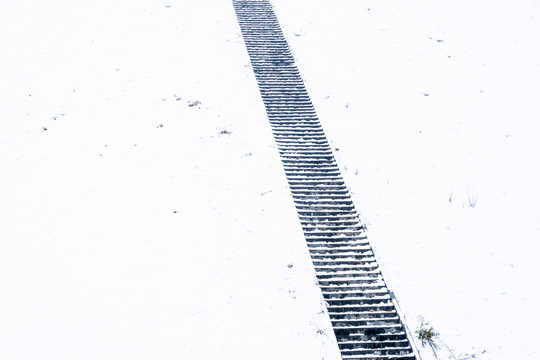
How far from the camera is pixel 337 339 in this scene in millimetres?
7152

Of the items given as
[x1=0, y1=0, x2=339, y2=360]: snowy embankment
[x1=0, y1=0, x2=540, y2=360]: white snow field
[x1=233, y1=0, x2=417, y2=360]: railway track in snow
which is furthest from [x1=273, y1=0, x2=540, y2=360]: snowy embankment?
[x1=0, y1=0, x2=339, y2=360]: snowy embankment

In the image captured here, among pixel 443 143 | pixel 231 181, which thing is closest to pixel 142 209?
pixel 231 181

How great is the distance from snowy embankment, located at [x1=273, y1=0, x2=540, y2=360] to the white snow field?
5cm

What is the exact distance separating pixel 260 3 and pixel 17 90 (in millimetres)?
8869

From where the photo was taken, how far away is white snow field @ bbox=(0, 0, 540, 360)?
7.18 m

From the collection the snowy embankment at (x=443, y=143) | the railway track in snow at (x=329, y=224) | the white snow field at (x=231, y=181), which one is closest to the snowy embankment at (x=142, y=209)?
the white snow field at (x=231, y=181)

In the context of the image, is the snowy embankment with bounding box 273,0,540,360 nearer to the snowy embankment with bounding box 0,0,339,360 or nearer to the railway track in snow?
the railway track in snow

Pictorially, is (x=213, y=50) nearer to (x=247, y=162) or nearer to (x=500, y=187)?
(x=247, y=162)

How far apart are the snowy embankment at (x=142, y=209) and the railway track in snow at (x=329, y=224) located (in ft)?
1.04

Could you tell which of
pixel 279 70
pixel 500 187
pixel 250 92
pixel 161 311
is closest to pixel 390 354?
pixel 161 311

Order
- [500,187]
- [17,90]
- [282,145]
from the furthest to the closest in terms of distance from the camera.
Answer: [17,90], [282,145], [500,187]

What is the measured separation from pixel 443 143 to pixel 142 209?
698 cm

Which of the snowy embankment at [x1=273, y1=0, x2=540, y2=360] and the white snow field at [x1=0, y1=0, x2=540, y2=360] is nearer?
the white snow field at [x1=0, y1=0, x2=540, y2=360]

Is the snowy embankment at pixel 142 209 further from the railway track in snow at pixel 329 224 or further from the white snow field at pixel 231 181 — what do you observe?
the railway track in snow at pixel 329 224
